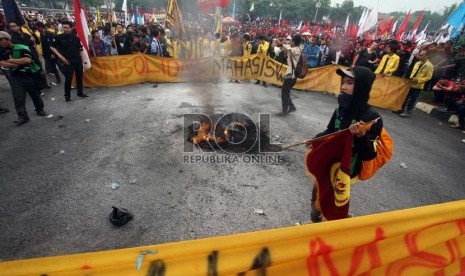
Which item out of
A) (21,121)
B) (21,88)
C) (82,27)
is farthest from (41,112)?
(82,27)

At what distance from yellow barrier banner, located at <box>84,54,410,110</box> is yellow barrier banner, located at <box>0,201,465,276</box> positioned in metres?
9.25

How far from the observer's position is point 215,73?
1164cm

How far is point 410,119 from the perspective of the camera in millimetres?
9273

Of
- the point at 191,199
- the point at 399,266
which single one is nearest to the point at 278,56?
the point at 191,199

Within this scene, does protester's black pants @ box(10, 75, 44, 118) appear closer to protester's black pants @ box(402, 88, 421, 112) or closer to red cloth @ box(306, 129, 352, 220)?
red cloth @ box(306, 129, 352, 220)

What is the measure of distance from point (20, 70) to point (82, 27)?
9.23ft

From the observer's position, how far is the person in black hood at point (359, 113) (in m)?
2.63

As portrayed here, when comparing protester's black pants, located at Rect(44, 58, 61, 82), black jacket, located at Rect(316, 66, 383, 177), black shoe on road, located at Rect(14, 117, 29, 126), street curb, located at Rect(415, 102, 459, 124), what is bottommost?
street curb, located at Rect(415, 102, 459, 124)

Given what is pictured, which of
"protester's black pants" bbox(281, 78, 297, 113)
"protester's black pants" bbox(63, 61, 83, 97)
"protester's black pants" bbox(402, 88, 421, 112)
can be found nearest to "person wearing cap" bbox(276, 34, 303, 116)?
"protester's black pants" bbox(281, 78, 297, 113)

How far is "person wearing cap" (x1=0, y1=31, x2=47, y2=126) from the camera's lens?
5.84 m

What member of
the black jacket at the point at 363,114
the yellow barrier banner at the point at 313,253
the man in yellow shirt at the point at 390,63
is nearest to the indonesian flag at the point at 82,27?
the black jacket at the point at 363,114

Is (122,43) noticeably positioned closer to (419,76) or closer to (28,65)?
(28,65)

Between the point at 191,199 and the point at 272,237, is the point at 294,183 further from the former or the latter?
the point at 272,237

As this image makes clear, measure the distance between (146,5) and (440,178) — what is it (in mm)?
72994
